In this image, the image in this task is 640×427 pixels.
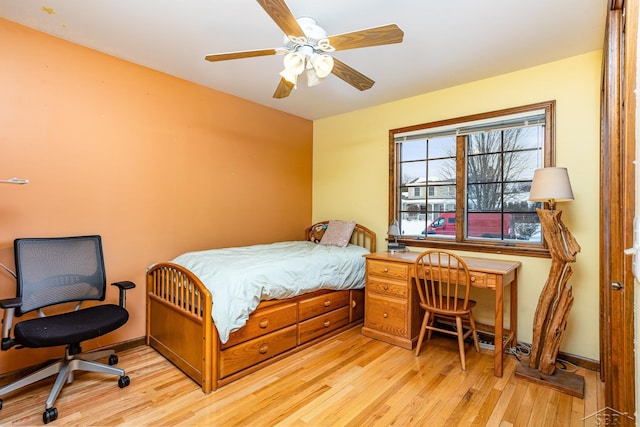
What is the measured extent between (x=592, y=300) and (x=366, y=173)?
2.44m

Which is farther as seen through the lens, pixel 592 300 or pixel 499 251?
pixel 499 251

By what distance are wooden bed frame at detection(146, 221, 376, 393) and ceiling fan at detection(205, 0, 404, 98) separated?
1.53 meters

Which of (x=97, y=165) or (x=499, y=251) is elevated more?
(x=97, y=165)

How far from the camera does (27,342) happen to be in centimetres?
183

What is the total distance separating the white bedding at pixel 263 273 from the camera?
2.17 m

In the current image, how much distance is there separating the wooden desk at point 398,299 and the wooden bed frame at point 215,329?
33 centimetres

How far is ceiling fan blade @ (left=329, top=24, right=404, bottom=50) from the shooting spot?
165 centimetres

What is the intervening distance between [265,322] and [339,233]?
1.62 meters

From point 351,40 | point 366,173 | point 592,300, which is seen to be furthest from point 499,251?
point 351,40

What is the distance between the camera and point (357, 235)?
4016 mm

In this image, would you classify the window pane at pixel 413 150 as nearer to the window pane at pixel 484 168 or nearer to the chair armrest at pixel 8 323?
the window pane at pixel 484 168

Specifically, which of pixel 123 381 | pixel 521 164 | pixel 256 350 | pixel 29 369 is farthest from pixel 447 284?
pixel 29 369

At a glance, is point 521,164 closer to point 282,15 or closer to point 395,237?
point 395,237

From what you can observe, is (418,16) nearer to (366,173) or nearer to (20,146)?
(366,173)
